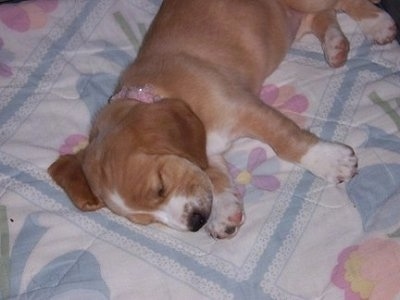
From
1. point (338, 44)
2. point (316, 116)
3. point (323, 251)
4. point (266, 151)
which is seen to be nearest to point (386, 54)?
point (338, 44)

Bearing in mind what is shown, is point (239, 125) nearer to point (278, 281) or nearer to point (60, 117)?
point (278, 281)

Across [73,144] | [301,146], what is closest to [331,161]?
[301,146]

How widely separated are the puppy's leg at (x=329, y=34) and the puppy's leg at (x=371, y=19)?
0.27 feet

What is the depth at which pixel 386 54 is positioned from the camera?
10.8ft

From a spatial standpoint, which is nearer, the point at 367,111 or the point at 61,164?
the point at 61,164

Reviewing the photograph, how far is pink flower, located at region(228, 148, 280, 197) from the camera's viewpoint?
2922 millimetres

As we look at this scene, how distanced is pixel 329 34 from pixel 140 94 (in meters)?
1.08

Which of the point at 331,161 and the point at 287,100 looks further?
the point at 287,100

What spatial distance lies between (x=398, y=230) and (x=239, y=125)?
738 mm

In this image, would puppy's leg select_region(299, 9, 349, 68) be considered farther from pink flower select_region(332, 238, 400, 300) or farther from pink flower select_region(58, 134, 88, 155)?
pink flower select_region(58, 134, 88, 155)

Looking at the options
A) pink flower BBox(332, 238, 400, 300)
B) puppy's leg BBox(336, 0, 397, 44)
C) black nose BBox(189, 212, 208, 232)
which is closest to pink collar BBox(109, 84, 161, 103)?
black nose BBox(189, 212, 208, 232)

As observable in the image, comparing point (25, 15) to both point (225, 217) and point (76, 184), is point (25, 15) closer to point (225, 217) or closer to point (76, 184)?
point (76, 184)

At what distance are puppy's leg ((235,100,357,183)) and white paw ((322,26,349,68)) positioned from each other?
1.70ft

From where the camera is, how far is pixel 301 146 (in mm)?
2857
